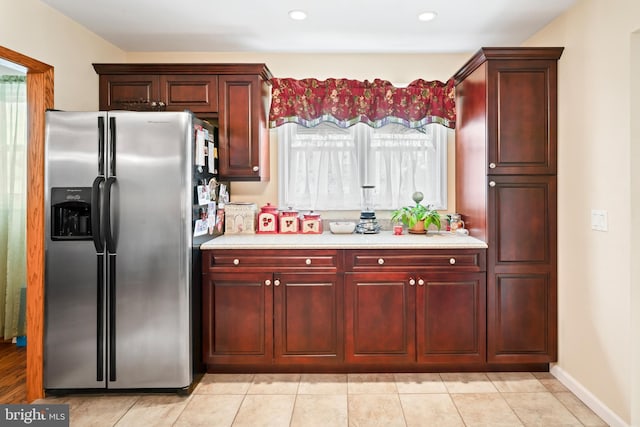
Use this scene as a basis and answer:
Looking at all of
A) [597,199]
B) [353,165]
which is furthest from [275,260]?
[597,199]

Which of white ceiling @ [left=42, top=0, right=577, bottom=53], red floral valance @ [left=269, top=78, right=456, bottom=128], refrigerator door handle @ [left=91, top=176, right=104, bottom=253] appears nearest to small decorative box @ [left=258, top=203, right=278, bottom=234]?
red floral valance @ [left=269, top=78, right=456, bottom=128]

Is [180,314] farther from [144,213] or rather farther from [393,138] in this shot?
[393,138]

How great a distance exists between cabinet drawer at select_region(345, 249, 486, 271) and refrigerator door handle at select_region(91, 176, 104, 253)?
5.26ft

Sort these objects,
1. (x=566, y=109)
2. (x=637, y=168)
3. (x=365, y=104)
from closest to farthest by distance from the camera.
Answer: (x=637, y=168) < (x=566, y=109) < (x=365, y=104)

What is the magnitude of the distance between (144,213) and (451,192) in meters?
2.49

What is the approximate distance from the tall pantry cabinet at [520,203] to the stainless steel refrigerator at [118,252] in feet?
6.80

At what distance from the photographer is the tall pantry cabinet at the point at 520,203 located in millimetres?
2869

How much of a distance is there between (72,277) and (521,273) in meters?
3.00

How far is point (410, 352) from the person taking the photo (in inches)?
114

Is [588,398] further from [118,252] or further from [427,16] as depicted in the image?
[118,252]

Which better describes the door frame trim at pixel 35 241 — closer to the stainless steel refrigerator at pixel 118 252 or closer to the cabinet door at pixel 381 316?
the stainless steel refrigerator at pixel 118 252

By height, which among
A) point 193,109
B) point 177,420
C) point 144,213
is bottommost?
point 177,420

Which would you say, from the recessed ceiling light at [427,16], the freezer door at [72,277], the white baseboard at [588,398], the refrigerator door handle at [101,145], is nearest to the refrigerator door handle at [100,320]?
the freezer door at [72,277]

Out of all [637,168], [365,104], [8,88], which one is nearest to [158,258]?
[365,104]
